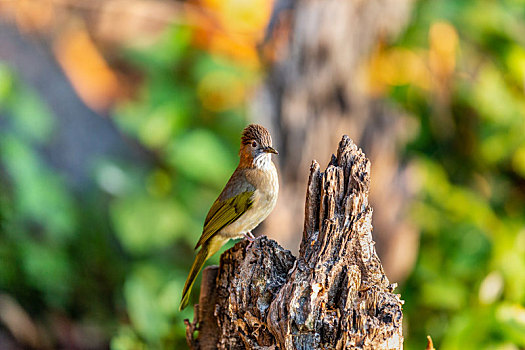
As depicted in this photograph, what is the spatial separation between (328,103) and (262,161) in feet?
9.05

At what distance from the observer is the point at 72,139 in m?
6.86

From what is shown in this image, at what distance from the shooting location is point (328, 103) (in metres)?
5.38

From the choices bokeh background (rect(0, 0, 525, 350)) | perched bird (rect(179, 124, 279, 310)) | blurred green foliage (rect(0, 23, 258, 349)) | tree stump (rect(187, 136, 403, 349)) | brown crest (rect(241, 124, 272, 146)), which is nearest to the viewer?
tree stump (rect(187, 136, 403, 349))

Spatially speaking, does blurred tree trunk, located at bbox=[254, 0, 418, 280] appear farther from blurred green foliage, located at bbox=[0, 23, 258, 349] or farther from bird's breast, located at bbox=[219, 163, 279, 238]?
bird's breast, located at bbox=[219, 163, 279, 238]

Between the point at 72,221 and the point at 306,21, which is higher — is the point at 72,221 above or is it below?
below

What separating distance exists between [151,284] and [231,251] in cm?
345

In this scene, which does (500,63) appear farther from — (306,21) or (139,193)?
(139,193)

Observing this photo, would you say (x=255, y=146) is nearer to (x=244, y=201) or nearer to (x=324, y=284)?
(x=244, y=201)

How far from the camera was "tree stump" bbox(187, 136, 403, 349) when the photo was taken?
203cm

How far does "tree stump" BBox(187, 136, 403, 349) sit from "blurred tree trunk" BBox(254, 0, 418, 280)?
2707 millimetres

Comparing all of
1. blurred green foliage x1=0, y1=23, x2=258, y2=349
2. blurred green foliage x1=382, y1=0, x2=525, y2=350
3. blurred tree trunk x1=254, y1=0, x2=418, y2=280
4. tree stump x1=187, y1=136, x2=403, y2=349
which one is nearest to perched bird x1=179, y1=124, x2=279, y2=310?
tree stump x1=187, y1=136, x2=403, y2=349

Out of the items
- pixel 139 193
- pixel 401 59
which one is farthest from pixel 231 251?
pixel 401 59

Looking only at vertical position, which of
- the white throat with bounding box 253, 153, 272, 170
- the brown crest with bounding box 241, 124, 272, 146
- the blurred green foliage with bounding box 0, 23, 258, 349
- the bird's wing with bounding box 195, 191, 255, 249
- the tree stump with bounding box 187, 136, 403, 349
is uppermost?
the blurred green foliage with bounding box 0, 23, 258, 349

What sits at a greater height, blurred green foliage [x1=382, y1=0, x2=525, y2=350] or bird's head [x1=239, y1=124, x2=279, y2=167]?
blurred green foliage [x1=382, y1=0, x2=525, y2=350]
